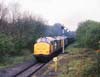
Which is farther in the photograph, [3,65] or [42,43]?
[42,43]

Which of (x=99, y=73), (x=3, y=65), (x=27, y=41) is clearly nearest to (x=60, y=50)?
(x=27, y=41)

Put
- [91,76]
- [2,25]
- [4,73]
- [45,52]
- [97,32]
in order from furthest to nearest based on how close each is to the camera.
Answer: [2,25], [97,32], [45,52], [4,73], [91,76]

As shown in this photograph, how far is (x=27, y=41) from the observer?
1645 inches

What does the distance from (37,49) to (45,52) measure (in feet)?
2.93

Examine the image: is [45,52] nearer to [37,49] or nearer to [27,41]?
[37,49]

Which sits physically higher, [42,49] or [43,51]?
[42,49]

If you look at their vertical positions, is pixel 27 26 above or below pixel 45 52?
above

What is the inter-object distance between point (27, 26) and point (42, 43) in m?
13.6

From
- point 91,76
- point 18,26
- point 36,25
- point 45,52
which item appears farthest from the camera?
point 36,25

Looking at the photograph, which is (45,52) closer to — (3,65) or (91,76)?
→ (3,65)

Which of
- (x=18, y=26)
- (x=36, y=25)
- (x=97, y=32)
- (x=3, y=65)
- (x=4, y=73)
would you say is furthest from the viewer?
(x=36, y=25)

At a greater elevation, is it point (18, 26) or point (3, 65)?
point (18, 26)

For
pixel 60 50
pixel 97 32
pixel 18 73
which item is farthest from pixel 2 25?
pixel 18 73

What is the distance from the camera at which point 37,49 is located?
3259cm
